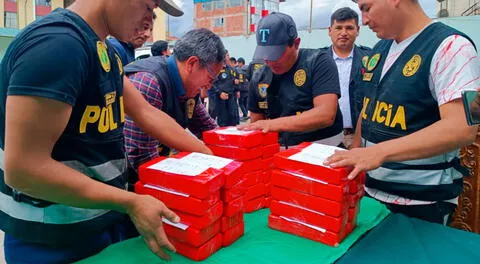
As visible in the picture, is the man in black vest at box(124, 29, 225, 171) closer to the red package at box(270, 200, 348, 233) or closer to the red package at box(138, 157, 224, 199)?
the red package at box(138, 157, 224, 199)

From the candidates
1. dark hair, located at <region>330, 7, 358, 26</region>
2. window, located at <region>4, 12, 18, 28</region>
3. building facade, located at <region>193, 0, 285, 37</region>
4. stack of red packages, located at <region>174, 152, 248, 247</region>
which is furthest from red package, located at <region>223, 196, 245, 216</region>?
building facade, located at <region>193, 0, 285, 37</region>

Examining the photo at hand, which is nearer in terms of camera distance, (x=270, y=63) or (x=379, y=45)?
(x=379, y=45)

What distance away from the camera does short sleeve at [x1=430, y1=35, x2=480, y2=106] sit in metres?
1.25

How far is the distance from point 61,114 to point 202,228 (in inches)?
19.1

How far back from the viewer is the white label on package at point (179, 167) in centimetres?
105

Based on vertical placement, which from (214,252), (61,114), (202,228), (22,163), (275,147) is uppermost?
(61,114)

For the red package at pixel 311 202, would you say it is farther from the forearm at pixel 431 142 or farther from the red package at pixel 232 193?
the forearm at pixel 431 142

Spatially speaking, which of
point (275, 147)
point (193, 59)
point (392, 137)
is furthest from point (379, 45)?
point (193, 59)

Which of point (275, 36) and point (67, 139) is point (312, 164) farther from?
point (275, 36)

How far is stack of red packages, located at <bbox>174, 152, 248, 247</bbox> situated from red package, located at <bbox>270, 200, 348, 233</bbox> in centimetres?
14

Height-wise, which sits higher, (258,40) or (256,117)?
(258,40)

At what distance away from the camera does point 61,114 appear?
82 centimetres

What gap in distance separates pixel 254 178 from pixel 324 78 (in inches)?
33.3

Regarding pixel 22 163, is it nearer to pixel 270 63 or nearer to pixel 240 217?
pixel 240 217
